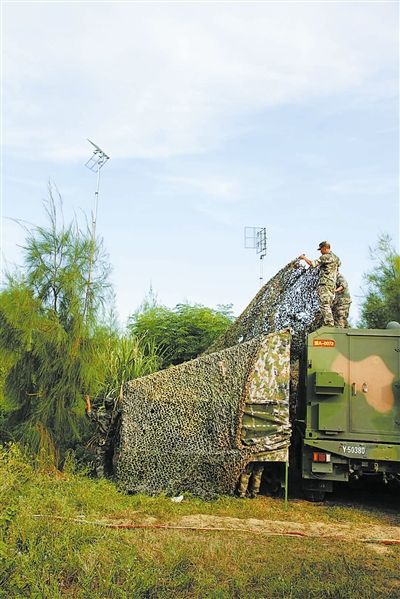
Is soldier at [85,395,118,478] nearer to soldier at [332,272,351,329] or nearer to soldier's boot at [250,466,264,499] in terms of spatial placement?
soldier's boot at [250,466,264,499]

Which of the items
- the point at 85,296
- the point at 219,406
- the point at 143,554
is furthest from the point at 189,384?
the point at 143,554

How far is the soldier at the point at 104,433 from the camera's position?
9547 millimetres

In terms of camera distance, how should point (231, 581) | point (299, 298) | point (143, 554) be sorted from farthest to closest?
point (299, 298)
point (143, 554)
point (231, 581)

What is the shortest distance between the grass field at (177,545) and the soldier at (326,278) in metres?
2.82

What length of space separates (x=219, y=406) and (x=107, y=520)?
2344 mm

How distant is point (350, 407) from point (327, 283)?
2132mm

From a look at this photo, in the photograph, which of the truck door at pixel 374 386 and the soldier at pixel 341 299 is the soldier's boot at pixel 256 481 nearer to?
the truck door at pixel 374 386

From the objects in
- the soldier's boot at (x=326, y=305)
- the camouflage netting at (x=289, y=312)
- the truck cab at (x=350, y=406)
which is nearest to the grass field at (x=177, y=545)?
the truck cab at (x=350, y=406)

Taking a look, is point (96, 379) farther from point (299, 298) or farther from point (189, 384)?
point (299, 298)

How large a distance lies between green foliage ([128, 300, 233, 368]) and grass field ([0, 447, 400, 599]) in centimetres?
638

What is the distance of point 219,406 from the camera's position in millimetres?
8984

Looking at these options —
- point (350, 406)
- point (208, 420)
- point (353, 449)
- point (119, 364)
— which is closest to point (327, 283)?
point (350, 406)

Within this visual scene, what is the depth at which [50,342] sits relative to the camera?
9.28m

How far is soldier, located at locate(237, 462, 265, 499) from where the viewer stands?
8891 mm
